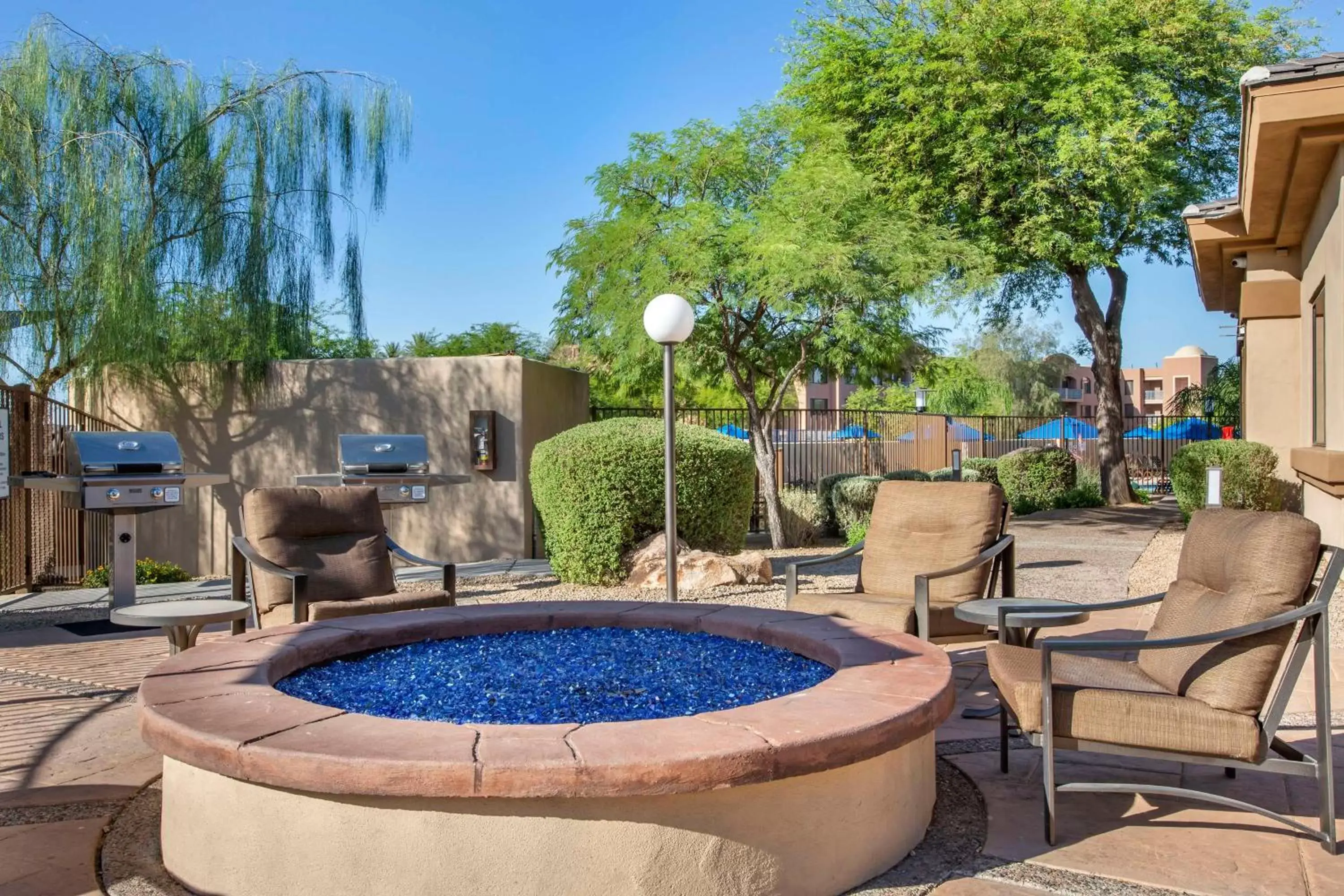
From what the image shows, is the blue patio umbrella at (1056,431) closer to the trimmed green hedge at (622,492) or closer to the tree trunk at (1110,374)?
the tree trunk at (1110,374)

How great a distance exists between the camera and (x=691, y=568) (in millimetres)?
8602

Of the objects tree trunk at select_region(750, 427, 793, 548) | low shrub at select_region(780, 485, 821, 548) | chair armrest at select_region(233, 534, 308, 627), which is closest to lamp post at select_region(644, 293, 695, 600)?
chair armrest at select_region(233, 534, 308, 627)

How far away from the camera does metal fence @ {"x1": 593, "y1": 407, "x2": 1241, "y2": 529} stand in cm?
1507

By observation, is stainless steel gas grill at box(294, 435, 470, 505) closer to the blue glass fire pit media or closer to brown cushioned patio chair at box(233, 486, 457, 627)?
brown cushioned patio chair at box(233, 486, 457, 627)

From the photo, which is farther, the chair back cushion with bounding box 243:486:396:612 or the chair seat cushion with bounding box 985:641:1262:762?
the chair back cushion with bounding box 243:486:396:612

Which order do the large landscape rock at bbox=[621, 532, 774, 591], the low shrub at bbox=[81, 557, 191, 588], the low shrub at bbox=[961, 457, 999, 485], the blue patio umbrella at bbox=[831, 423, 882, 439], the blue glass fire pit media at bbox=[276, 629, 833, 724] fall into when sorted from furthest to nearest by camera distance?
1. the blue patio umbrella at bbox=[831, 423, 882, 439]
2. the low shrub at bbox=[961, 457, 999, 485]
3. the low shrub at bbox=[81, 557, 191, 588]
4. the large landscape rock at bbox=[621, 532, 774, 591]
5. the blue glass fire pit media at bbox=[276, 629, 833, 724]

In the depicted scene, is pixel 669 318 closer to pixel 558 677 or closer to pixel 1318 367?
pixel 558 677

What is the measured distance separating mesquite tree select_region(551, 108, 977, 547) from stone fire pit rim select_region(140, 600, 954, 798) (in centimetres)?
789

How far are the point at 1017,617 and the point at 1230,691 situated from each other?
3.85 feet

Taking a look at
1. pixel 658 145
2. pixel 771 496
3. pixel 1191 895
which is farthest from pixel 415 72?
pixel 1191 895

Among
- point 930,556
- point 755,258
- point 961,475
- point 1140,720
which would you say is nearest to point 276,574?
point 930,556

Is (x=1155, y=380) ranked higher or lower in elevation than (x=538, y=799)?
higher

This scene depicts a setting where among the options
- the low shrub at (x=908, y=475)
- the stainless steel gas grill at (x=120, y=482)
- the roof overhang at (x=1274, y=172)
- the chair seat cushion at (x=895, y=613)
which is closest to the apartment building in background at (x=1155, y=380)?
the low shrub at (x=908, y=475)

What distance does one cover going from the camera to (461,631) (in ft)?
16.2
